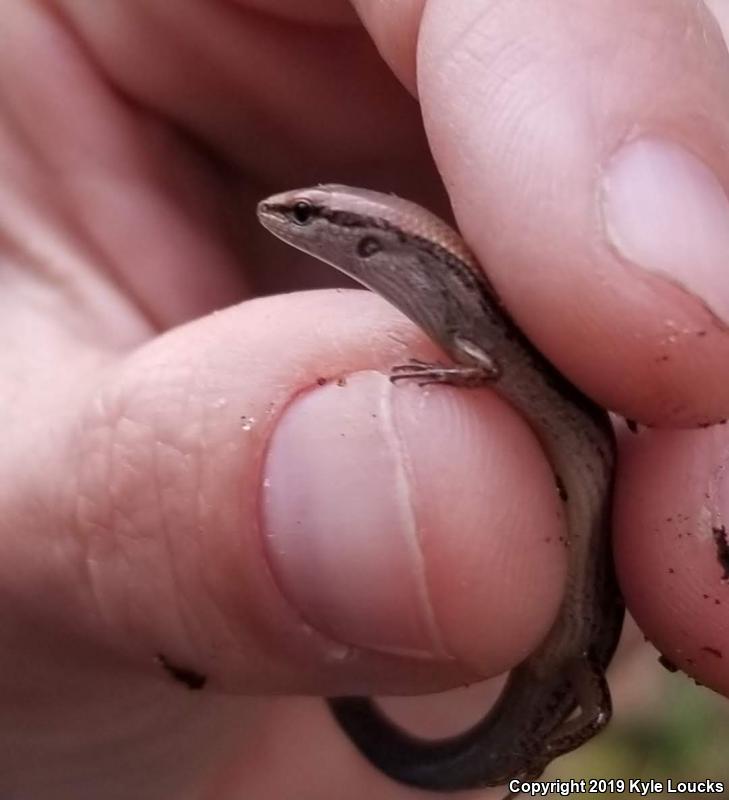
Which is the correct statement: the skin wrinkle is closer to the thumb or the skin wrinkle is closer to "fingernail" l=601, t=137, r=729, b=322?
the thumb

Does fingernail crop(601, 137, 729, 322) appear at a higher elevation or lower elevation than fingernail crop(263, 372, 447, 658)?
higher

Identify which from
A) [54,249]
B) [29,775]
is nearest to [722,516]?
[54,249]

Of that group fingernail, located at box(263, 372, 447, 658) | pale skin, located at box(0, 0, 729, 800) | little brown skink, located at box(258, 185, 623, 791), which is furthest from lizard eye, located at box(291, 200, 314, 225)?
fingernail, located at box(263, 372, 447, 658)

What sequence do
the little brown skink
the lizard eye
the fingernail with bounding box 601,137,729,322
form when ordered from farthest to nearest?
1. the lizard eye
2. the little brown skink
3. the fingernail with bounding box 601,137,729,322

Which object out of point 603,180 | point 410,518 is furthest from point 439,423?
point 603,180

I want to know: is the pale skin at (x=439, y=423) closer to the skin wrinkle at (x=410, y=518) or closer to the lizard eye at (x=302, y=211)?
the skin wrinkle at (x=410, y=518)

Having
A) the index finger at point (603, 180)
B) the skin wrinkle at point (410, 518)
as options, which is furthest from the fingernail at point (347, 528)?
the index finger at point (603, 180)

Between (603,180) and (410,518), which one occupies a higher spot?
(603,180)

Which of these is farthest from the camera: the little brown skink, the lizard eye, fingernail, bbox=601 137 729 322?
the lizard eye

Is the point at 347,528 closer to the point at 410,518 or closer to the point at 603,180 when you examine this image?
the point at 410,518
